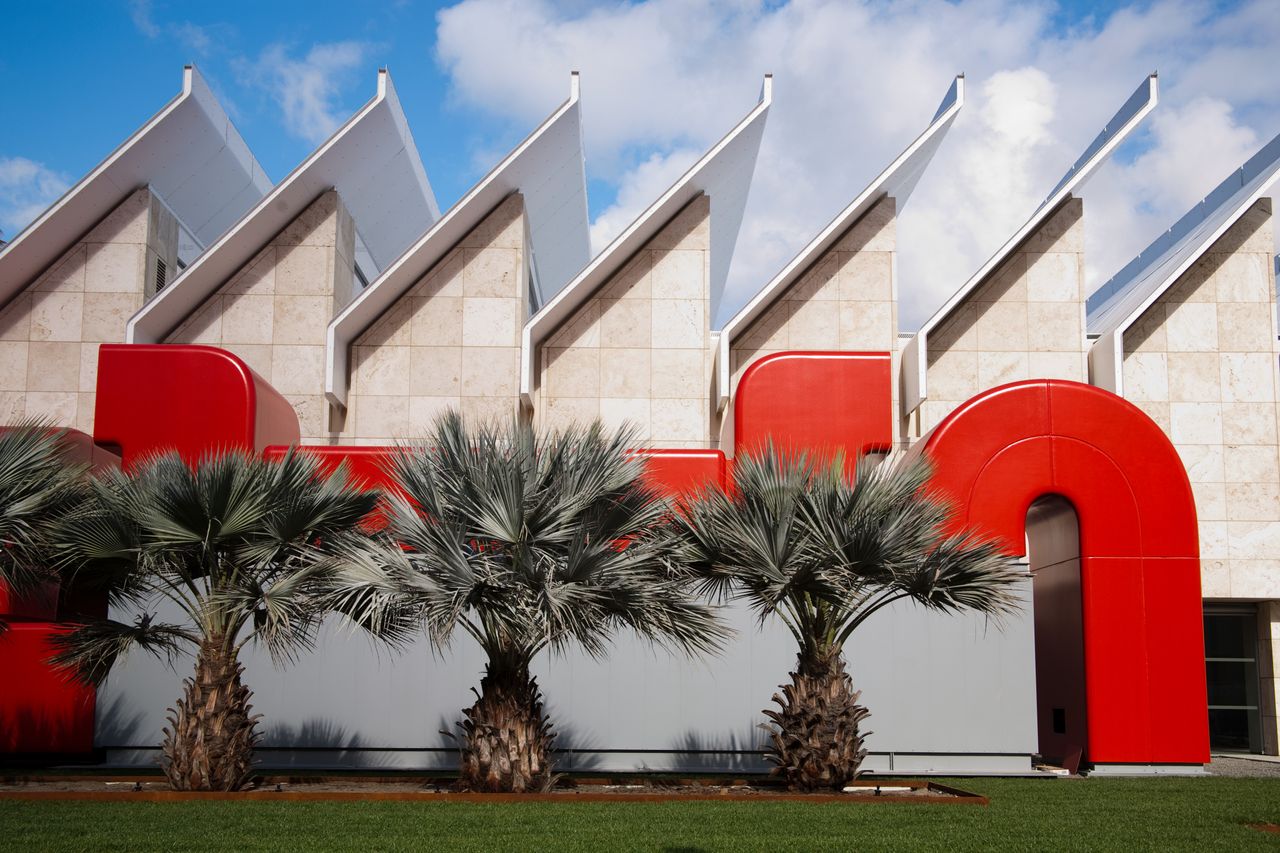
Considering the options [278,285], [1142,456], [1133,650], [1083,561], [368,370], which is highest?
[278,285]

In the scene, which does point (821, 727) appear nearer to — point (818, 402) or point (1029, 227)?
point (818, 402)

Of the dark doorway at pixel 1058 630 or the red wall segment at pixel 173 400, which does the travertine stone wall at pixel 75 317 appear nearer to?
the red wall segment at pixel 173 400

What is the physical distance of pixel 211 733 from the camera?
541 inches

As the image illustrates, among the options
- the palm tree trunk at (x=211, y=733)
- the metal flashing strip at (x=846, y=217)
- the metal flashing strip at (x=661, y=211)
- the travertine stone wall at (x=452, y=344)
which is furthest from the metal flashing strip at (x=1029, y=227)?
the palm tree trunk at (x=211, y=733)

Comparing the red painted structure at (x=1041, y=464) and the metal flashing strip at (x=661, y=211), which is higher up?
the metal flashing strip at (x=661, y=211)

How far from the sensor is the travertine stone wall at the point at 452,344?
2395 centimetres

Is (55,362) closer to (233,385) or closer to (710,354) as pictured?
(233,385)

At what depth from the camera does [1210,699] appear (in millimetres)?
24625

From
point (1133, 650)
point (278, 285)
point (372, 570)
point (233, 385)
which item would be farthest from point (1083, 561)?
point (278, 285)

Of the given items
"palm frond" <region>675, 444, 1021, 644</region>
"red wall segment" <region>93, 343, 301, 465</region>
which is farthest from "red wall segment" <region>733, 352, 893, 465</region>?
"red wall segment" <region>93, 343, 301, 465</region>

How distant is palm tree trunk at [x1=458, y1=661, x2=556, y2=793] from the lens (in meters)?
13.5

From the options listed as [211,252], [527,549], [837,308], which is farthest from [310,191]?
[527,549]

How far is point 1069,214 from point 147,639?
1967 centimetres

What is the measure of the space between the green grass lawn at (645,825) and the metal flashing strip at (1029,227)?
10442mm
